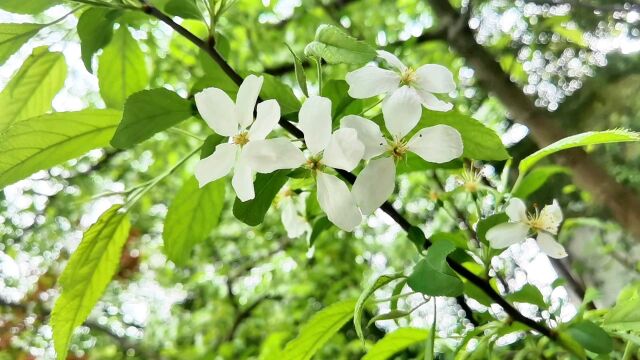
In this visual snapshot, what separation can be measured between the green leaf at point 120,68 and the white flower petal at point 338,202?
25cm

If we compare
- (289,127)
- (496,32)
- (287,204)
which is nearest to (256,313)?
(496,32)

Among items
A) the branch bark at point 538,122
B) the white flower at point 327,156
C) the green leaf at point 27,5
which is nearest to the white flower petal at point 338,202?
the white flower at point 327,156

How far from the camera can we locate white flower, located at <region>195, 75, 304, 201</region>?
28cm

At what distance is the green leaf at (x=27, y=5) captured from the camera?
0.38 meters

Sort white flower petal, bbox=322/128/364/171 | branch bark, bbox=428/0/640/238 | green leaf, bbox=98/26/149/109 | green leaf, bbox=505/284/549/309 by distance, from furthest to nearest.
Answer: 1. branch bark, bbox=428/0/640/238
2. green leaf, bbox=98/26/149/109
3. green leaf, bbox=505/284/549/309
4. white flower petal, bbox=322/128/364/171

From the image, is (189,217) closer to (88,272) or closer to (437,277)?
(88,272)

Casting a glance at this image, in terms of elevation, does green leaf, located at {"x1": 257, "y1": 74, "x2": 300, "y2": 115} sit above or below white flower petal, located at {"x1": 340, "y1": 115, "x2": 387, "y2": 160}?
below

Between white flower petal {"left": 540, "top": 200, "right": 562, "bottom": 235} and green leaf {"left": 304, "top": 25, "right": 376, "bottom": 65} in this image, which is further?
white flower petal {"left": 540, "top": 200, "right": 562, "bottom": 235}

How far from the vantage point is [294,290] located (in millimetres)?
1521

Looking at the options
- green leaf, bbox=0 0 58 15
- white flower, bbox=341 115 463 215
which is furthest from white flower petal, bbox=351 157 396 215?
green leaf, bbox=0 0 58 15

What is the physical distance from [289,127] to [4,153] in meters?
0.18

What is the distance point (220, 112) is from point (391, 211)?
0.11 metres

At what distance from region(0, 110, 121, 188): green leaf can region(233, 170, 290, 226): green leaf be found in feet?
0.46

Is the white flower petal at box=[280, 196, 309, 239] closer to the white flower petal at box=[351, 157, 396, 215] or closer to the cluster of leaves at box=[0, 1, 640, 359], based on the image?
the cluster of leaves at box=[0, 1, 640, 359]
